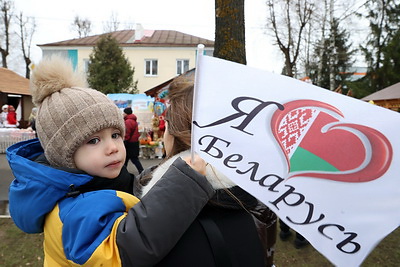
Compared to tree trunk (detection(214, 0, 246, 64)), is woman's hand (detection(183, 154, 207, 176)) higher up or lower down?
lower down

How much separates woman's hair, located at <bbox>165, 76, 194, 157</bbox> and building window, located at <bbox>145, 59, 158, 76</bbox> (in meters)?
25.7

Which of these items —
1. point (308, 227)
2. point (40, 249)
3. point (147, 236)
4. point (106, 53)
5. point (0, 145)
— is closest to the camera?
point (147, 236)

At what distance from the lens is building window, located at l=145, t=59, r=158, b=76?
1027 inches

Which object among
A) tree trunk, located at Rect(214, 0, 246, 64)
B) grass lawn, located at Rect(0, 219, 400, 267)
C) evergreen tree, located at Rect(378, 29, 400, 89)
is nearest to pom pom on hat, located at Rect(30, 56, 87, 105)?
tree trunk, located at Rect(214, 0, 246, 64)

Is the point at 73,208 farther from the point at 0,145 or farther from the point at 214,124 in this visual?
the point at 0,145

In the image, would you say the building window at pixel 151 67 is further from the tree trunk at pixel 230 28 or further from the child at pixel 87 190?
the child at pixel 87 190

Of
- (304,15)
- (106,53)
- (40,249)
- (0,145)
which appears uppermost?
(304,15)

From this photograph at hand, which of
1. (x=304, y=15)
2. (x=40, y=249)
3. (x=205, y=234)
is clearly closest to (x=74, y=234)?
(x=205, y=234)

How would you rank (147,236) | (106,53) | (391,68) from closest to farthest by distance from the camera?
1. (147,236)
2. (391,68)
3. (106,53)

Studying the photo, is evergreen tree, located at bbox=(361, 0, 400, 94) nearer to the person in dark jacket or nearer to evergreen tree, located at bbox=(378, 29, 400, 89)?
evergreen tree, located at bbox=(378, 29, 400, 89)

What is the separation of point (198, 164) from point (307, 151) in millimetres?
385

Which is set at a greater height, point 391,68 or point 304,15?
point 304,15

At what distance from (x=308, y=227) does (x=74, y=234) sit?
795 millimetres

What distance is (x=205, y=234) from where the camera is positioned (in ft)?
3.28
